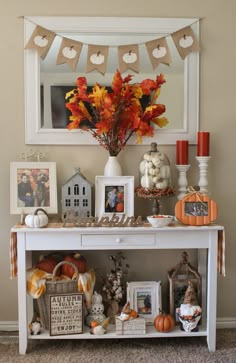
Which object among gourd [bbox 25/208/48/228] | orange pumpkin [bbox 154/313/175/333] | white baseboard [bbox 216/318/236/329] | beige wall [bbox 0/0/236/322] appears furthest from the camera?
white baseboard [bbox 216/318/236/329]

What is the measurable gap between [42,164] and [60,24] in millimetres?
868

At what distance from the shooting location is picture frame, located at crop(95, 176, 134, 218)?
254 cm

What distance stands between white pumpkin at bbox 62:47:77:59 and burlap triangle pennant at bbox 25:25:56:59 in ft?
0.35

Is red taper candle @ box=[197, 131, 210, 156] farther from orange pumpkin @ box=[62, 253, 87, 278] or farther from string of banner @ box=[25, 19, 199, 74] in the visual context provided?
orange pumpkin @ box=[62, 253, 87, 278]

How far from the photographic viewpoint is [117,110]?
255 centimetres

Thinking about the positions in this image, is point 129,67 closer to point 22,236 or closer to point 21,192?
point 21,192

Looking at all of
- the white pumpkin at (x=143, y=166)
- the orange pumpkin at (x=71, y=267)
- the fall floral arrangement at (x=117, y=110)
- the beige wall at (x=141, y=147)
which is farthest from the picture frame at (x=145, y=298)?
the fall floral arrangement at (x=117, y=110)

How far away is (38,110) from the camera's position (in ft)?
8.75

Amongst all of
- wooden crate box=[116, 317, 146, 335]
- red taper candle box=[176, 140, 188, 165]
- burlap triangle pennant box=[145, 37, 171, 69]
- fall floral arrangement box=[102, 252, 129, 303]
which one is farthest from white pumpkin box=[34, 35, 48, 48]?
wooden crate box=[116, 317, 146, 335]

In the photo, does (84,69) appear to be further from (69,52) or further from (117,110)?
(117,110)

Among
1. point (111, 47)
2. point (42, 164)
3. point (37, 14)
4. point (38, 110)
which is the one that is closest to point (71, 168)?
point (42, 164)

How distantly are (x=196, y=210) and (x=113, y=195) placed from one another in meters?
0.49

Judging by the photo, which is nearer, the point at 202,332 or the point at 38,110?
the point at 202,332

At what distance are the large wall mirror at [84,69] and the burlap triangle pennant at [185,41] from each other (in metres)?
0.03
